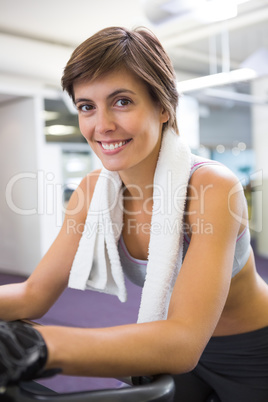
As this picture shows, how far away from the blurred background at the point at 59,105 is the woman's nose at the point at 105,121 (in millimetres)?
3133

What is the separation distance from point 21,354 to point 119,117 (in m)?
0.58

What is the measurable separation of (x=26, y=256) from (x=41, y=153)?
4.77 ft

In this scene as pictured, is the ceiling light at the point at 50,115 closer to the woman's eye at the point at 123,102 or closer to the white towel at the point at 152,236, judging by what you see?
the white towel at the point at 152,236

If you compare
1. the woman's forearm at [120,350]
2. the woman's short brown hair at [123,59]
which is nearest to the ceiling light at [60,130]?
the woman's short brown hair at [123,59]

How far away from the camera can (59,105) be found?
18.8ft

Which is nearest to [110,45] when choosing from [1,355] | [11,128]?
[1,355]

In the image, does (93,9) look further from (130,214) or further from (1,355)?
(1,355)

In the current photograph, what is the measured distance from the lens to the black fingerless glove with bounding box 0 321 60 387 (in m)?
0.53

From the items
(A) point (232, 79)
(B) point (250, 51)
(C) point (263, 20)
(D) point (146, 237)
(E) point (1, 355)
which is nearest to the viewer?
(E) point (1, 355)

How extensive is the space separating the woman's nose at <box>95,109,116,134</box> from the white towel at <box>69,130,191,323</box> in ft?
0.63

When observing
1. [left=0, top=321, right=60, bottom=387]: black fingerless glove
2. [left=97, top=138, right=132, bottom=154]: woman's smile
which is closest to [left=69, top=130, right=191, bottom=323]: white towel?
[left=97, top=138, right=132, bottom=154]: woman's smile

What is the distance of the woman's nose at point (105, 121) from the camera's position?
941 mm

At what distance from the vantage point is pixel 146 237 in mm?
1133

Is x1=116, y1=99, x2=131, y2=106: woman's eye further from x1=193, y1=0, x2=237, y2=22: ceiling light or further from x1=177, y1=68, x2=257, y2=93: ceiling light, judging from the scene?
x1=177, y1=68, x2=257, y2=93: ceiling light
